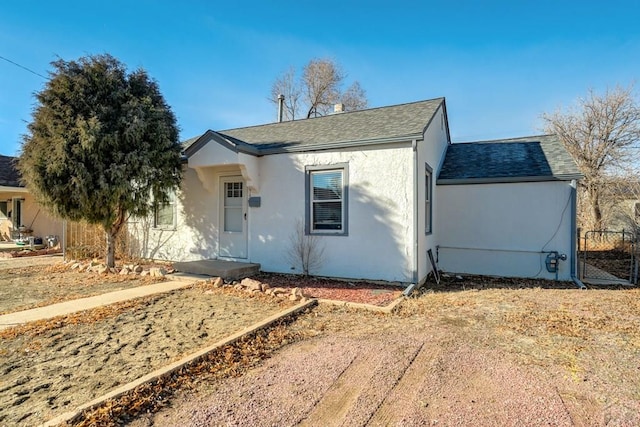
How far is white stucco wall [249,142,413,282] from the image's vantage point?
709 cm

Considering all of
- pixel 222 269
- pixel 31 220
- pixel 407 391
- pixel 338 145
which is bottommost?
pixel 407 391

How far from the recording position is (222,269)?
7555 mm

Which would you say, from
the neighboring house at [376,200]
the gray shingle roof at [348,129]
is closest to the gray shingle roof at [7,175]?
the neighboring house at [376,200]

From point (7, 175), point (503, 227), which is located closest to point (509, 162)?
point (503, 227)

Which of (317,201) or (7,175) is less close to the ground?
(7,175)

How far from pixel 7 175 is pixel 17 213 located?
2.00 metres

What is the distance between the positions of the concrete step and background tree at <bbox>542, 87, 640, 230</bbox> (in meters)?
17.9

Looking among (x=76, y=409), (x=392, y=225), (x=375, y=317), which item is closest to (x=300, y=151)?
(x=392, y=225)

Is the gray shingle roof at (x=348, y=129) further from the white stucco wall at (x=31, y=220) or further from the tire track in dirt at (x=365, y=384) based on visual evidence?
the white stucco wall at (x=31, y=220)

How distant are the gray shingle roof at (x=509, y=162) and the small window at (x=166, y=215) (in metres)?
7.93

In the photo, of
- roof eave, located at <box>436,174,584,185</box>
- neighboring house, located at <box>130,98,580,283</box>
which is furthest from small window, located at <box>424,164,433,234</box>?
roof eave, located at <box>436,174,584,185</box>

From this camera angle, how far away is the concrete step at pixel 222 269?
297 inches

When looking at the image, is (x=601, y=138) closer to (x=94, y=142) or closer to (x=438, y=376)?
(x=438, y=376)

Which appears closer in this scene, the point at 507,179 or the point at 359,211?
the point at 359,211
